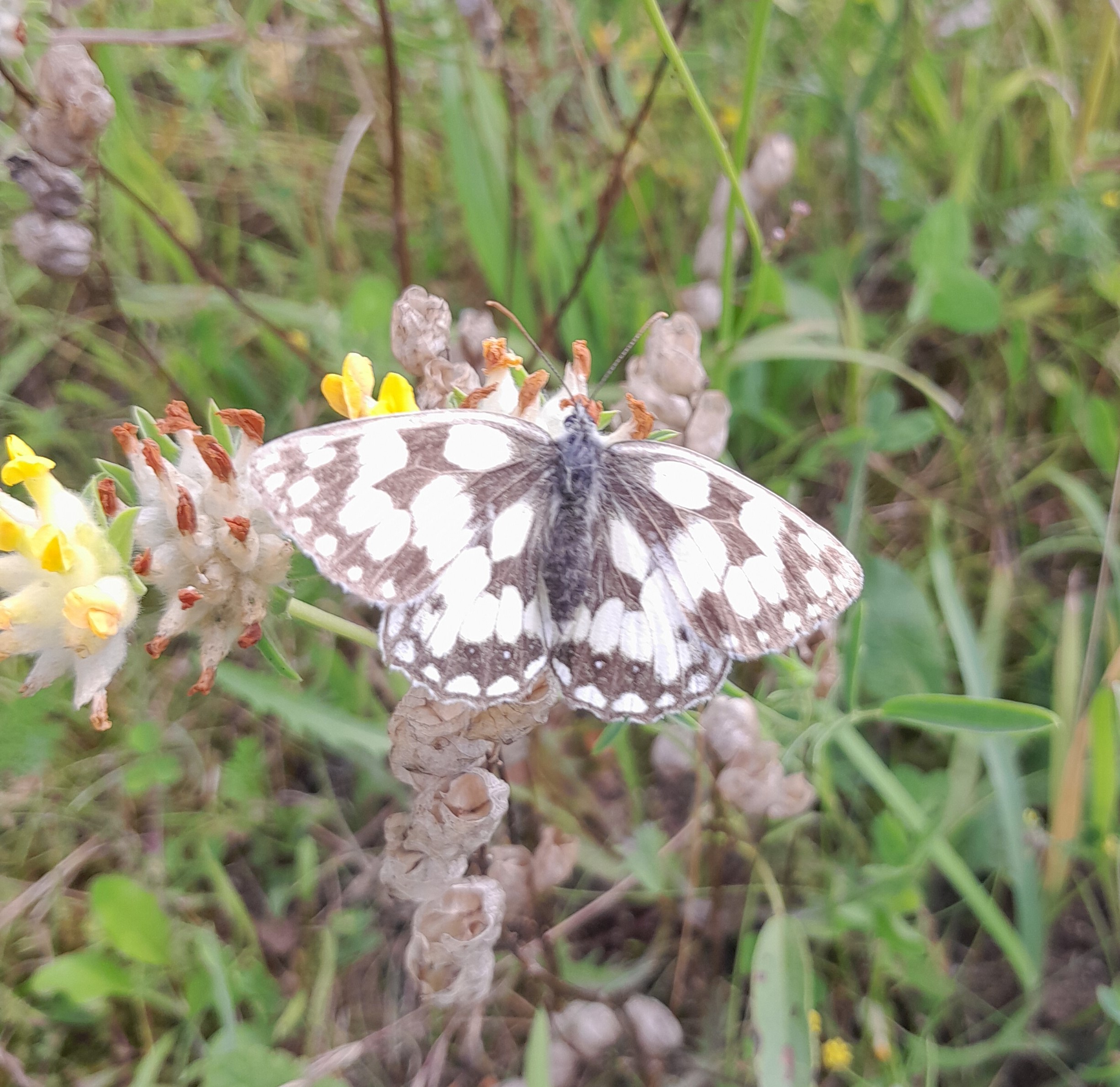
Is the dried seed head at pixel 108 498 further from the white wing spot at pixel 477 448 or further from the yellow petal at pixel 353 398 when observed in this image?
the white wing spot at pixel 477 448

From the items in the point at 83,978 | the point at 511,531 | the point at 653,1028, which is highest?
the point at 511,531

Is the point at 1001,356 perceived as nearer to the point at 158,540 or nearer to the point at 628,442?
the point at 628,442

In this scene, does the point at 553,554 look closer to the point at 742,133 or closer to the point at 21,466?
the point at 21,466

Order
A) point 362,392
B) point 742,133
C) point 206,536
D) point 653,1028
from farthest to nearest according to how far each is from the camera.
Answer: point 653,1028 → point 742,133 → point 362,392 → point 206,536

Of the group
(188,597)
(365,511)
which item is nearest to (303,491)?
(365,511)

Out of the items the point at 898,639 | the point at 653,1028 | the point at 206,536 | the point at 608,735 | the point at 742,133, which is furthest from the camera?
the point at 898,639

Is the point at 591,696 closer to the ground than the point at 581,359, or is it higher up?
closer to the ground

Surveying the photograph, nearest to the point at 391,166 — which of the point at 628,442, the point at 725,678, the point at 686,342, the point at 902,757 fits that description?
the point at 686,342

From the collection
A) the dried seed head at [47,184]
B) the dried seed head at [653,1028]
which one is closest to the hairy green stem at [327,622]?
the dried seed head at [47,184]
